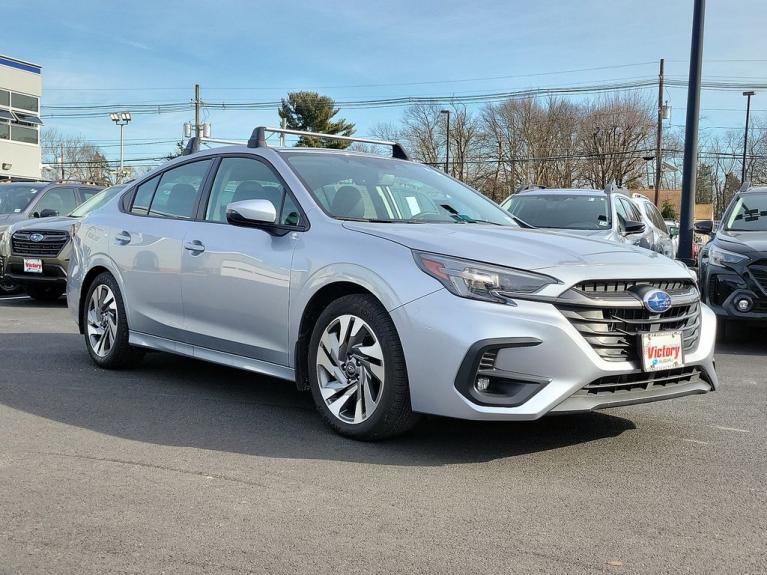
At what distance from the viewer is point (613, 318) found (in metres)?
3.98

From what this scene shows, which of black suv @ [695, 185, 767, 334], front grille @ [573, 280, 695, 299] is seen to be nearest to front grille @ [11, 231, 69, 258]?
black suv @ [695, 185, 767, 334]

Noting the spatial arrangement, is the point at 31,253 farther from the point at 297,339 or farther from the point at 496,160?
the point at 496,160

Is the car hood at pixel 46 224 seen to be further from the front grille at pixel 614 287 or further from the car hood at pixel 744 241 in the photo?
the front grille at pixel 614 287

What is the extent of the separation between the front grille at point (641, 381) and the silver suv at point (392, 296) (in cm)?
1

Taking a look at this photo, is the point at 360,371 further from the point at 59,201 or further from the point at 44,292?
the point at 59,201

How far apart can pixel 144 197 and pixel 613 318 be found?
3.80 m

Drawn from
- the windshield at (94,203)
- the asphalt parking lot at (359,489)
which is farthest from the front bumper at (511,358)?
the windshield at (94,203)

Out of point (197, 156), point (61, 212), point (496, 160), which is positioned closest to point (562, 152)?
point (496, 160)

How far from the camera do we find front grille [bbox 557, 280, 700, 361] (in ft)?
12.8

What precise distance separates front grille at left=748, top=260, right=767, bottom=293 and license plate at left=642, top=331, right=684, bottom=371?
14.2 feet

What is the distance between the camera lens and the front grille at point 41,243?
11266 millimetres

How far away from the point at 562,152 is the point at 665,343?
2052 inches

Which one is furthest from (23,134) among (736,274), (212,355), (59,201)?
(212,355)

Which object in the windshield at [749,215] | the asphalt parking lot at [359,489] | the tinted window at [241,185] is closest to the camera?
the asphalt parking lot at [359,489]
